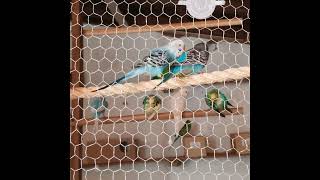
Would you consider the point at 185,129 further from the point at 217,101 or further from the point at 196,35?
the point at 196,35

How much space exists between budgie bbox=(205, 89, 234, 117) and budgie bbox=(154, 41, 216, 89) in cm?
11

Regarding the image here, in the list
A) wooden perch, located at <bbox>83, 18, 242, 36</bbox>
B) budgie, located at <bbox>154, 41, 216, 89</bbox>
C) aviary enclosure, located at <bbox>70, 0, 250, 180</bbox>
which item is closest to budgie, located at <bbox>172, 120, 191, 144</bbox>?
aviary enclosure, located at <bbox>70, 0, 250, 180</bbox>

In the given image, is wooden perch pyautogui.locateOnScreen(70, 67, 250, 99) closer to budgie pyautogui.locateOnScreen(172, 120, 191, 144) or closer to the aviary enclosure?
the aviary enclosure

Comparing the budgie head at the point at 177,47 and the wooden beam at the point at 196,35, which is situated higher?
the wooden beam at the point at 196,35

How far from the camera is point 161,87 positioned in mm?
830

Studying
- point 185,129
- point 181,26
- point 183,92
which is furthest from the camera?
point 185,129

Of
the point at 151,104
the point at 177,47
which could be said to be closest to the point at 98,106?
the point at 151,104

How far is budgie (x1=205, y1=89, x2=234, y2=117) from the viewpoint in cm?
97

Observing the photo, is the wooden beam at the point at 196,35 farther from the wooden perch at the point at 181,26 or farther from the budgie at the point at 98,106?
the budgie at the point at 98,106

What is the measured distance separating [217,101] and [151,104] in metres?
0.17

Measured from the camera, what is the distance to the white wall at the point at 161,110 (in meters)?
1.03

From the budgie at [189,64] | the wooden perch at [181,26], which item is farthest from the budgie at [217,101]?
the wooden perch at [181,26]
